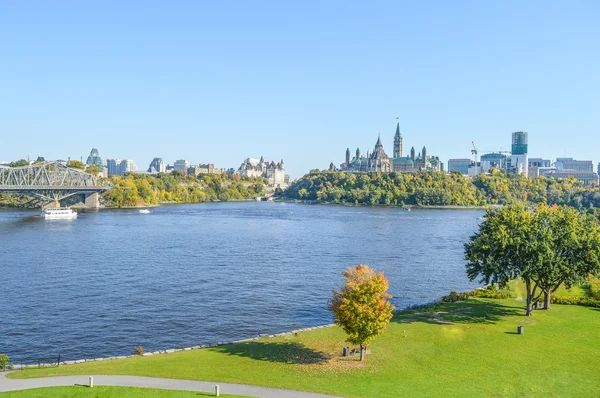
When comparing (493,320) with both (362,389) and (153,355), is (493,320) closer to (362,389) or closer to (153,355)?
(362,389)

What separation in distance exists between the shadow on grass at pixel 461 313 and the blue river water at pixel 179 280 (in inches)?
196

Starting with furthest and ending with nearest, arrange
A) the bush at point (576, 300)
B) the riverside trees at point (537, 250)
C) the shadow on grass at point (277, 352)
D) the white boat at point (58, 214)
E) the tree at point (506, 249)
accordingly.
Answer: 1. the white boat at point (58, 214)
2. the bush at point (576, 300)
3. the tree at point (506, 249)
4. the riverside trees at point (537, 250)
5. the shadow on grass at point (277, 352)

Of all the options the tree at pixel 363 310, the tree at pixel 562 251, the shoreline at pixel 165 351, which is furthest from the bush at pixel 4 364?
the tree at pixel 562 251

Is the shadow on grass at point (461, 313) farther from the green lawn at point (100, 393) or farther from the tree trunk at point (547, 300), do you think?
the green lawn at point (100, 393)

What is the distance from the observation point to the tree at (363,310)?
29.9 metres

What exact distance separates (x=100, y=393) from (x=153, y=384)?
8.40ft

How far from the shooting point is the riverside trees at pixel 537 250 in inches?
1542

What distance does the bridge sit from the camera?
473 feet

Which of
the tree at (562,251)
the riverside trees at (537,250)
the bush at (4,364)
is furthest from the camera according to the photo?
the riverside trees at (537,250)

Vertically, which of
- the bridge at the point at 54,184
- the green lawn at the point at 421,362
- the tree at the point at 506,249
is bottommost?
the green lawn at the point at 421,362

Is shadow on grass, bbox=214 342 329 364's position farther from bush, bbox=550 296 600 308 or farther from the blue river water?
bush, bbox=550 296 600 308

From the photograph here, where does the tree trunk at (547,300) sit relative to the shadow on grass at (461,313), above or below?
above

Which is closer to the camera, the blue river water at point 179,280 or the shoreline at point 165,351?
the shoreline at point 165,351

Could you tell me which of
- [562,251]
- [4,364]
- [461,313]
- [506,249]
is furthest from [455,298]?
[4,364]
